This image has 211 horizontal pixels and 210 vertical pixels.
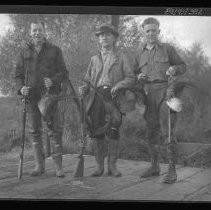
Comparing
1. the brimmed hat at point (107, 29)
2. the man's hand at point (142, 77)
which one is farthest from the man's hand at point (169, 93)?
the brimmed hat at point (107, 29)

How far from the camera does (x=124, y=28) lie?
3963mm

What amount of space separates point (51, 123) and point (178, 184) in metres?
1.41

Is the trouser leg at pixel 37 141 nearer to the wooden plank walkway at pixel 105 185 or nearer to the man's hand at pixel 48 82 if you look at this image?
the wooden plank walkway at pixel 105 185

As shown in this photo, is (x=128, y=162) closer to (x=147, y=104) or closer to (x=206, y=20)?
(x=147, y=104)

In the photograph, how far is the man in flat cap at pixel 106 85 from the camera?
3934mm

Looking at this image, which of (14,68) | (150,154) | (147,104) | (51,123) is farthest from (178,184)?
(14,68)

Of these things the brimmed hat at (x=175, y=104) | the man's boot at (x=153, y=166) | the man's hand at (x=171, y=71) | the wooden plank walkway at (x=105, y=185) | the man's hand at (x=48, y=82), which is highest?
the man's hand at (x=171, y=71)

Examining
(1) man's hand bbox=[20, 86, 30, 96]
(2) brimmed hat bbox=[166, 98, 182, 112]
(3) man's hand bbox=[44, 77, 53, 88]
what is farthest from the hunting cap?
→ (1) man's hand bbox=[20, 86, 30, 96]

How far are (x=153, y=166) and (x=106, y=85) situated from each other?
0.94 m

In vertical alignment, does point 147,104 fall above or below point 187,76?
below

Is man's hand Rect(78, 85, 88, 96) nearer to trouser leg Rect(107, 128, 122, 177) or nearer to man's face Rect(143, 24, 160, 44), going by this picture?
trouser leg Rect(107, 128, 122, 177)

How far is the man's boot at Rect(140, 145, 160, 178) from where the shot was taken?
154 inches

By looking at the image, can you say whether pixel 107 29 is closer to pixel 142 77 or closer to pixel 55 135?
pixel 142 77

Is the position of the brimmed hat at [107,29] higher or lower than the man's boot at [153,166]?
higher
